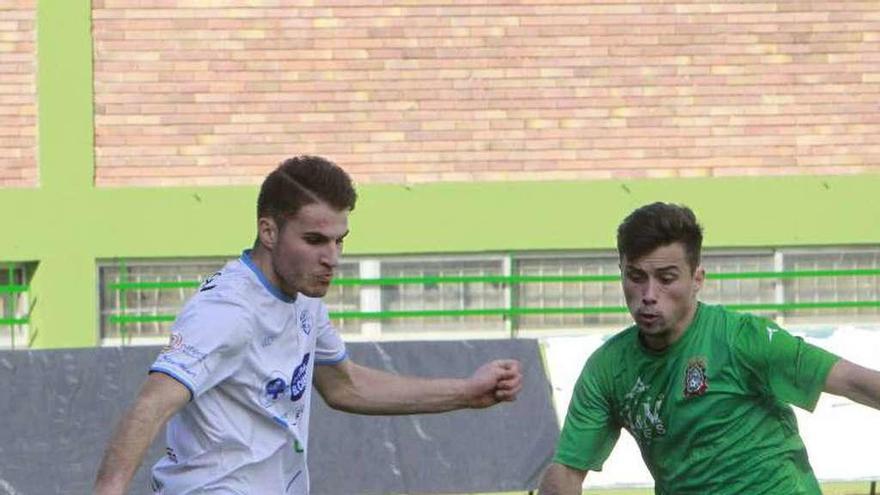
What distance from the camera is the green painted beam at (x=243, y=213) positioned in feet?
51.7

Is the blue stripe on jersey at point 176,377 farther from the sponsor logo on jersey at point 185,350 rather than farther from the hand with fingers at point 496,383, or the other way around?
the hand with fingers at point 496,383

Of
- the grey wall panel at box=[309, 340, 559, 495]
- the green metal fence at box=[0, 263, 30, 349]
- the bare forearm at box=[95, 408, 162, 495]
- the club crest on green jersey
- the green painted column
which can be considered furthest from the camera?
the green metal fence at box=[0, 263, 30, 349]

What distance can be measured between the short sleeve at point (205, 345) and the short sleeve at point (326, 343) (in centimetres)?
65

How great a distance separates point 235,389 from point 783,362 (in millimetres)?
1727

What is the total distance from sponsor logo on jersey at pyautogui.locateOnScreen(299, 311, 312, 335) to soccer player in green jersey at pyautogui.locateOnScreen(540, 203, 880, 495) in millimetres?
1005

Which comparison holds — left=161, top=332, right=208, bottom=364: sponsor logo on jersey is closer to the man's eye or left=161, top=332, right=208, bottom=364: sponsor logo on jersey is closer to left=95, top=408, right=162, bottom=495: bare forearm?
left=95, top=408, right=162, bottom=495: bare forearm

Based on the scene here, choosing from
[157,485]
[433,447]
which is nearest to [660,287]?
[157,485]

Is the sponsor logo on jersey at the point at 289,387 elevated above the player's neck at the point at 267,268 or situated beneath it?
situated beneath

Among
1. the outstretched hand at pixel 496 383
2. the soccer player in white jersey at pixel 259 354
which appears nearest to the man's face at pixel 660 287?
the outstretched hand at pixel 496 383

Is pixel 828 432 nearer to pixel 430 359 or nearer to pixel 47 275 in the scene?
pixel 430 359

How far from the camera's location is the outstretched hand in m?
6.44

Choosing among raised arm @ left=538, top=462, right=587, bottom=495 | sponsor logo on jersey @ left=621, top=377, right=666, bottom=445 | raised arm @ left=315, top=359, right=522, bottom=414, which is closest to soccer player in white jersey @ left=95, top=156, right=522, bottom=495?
raised arm @ left=315, top=359, right=522, bottom=414

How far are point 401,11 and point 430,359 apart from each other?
3797mm

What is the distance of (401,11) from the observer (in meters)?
15.9
